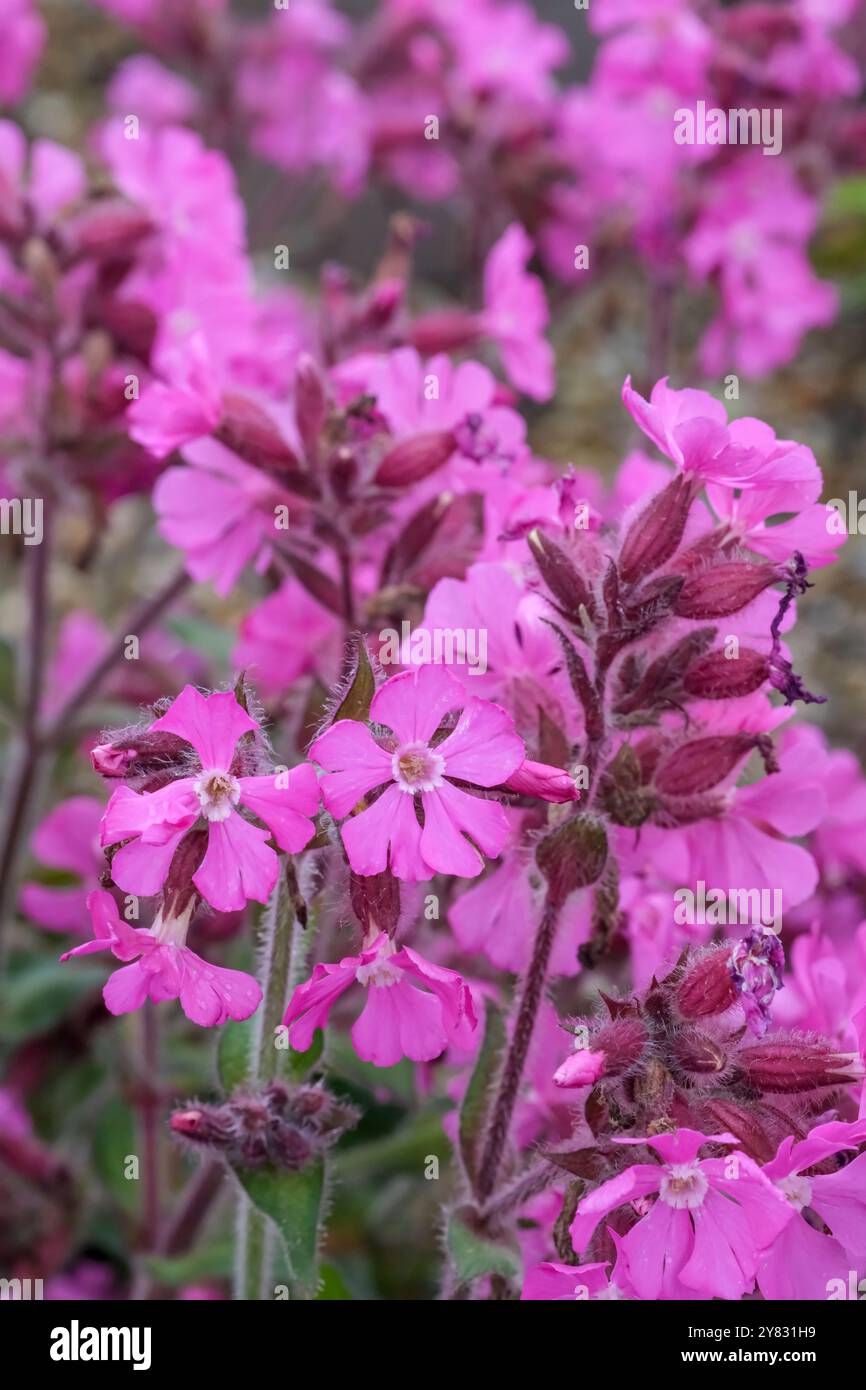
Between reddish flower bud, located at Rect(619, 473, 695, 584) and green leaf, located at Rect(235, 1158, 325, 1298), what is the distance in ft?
1.26

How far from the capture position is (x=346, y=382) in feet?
3.67

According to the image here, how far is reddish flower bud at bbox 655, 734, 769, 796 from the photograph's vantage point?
2.68 ft

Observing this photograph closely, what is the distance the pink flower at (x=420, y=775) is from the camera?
682 millimetres

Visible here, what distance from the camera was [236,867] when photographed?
0.69 m

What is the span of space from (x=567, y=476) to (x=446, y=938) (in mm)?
366

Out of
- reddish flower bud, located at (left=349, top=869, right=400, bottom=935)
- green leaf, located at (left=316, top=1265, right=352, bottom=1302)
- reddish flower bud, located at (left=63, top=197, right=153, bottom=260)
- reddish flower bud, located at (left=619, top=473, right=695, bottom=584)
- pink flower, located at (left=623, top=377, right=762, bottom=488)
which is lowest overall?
green leaf, located at (left=316, top=1265, right=352, bottom=1302)

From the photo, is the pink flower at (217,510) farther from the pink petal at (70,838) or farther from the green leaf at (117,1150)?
the green leaf at (117,1150)

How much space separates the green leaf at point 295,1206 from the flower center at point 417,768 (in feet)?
0.85

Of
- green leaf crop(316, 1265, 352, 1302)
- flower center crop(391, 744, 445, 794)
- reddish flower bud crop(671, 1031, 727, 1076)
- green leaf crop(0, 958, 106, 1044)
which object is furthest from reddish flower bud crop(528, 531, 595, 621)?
green leaf crop(0, 958, 106, 1044)

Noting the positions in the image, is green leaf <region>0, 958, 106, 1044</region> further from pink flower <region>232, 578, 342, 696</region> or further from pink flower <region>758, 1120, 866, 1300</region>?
pink flower <region>758, 1120, 866, 1300</region>

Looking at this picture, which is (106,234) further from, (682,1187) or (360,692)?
(682,1187)

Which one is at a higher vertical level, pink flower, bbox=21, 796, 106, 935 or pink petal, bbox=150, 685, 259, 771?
pink flower, bbox=21, 796, 106, 935
